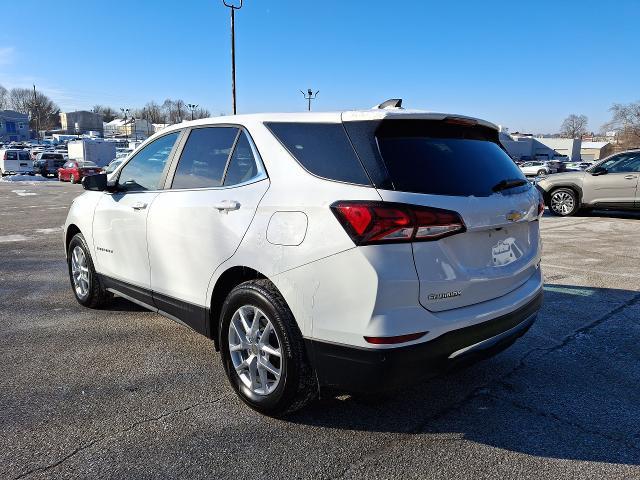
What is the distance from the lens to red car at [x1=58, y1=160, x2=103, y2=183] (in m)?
29.5

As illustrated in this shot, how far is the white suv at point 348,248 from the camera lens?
7.79ft

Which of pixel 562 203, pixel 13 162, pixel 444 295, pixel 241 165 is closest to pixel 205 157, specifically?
pixel 241 165

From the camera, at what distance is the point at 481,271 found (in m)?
2.64

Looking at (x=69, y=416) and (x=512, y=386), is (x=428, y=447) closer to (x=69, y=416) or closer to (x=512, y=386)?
(x=512, y=386)

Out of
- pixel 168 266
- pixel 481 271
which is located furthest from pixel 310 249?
pixel 168 266

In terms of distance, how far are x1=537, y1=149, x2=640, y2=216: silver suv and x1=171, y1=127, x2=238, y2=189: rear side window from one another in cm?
988

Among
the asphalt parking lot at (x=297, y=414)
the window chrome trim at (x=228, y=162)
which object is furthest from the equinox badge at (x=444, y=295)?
the window chrome trim at (x=228, y=162)

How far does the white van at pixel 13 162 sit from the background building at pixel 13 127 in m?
86.4

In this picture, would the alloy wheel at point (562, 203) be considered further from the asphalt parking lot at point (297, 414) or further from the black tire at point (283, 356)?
the black tire at point (283, 356)

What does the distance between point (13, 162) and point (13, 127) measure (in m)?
93.7

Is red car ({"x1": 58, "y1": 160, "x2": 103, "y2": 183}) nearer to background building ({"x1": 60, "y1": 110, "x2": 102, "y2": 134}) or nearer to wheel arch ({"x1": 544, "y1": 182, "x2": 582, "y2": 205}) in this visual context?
wheel arch ({"x1": 544, "y1": 182, "x2": 582, "y2": 205})

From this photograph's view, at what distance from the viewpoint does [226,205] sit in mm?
3016

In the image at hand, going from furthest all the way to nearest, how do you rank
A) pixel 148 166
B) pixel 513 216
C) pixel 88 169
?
pixel 88 169 → pixel 148 166 → pixel 513 216

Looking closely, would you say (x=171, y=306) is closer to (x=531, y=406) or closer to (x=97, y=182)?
(x=97, y=182)
